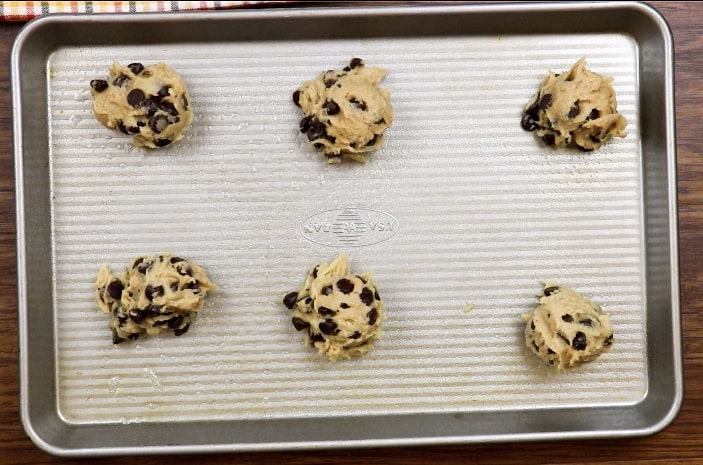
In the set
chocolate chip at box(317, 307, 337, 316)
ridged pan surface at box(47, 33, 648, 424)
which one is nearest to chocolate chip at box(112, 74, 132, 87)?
ridged pan surface at box(47, 33, 648, 424)

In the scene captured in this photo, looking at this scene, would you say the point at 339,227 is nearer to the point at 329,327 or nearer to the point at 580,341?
the point at 329,327

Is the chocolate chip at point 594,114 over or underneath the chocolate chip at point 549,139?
over

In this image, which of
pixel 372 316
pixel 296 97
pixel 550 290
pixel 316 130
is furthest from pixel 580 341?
pixel 296 97

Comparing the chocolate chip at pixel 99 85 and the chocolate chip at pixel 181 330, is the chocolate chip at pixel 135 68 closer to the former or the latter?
the chocolate chip at pixel 99 85

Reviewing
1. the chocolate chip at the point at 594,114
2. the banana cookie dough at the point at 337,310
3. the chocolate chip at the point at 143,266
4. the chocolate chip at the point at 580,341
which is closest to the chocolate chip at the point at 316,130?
the banana cookie dough at the point at 337,310

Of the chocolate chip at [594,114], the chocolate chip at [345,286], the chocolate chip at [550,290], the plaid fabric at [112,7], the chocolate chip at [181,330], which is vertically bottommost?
the chocolate chip at [181,330]

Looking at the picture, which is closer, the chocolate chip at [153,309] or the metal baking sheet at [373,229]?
the chocolate chip at [153,309]

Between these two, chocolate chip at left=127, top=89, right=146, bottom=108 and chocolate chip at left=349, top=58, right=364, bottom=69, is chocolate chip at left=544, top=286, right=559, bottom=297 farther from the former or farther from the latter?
chocolate chip at left=127, top=89, right=146, bottom=108
